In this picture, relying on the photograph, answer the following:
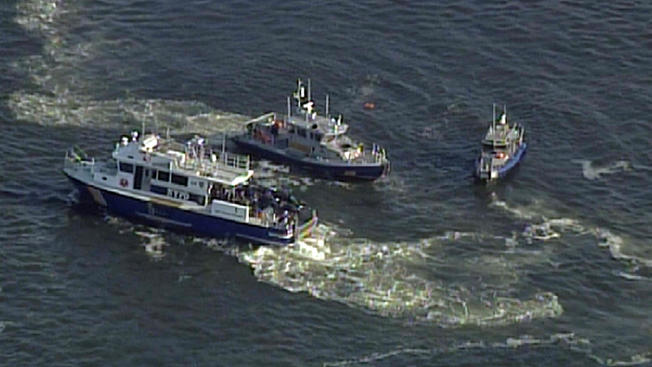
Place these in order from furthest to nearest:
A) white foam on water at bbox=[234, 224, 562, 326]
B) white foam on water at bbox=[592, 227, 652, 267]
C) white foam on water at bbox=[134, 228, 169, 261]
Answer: white foam on water at bbox=[134, 228, 169, 261]
white foam on water at bbox=[592, 227, 652, 267]
white foam on water at bbox=[234, 224, 562, 326]

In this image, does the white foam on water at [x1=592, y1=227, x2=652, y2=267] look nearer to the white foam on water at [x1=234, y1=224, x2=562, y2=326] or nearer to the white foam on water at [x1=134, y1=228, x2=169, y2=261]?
the white foam on water at [x1=234, y1=224, x2=562, y2=326]

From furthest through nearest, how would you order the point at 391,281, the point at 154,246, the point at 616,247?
1. the point at 154,246
2. the point at 616,247
3. the point at 391,281

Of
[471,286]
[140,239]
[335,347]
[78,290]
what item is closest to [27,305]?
[78,290]

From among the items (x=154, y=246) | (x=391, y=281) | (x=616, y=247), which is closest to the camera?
(x=391, y=281)

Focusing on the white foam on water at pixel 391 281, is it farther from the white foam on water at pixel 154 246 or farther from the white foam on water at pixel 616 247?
the white foam on water at pixel 616 247

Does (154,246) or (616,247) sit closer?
(616,247)

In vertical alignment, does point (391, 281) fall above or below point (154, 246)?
above

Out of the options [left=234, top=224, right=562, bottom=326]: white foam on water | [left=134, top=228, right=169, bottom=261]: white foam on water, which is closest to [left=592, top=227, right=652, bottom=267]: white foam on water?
[left=234, top=224, right=562, bottom=326]: white foam on water

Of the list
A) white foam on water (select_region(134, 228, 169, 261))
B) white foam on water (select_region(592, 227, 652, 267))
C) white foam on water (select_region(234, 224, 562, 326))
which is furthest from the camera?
white foam on water (select_region(134, 228, 169, 261))

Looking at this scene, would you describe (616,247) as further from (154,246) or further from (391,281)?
(154,246)

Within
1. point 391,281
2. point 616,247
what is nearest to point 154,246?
point 391,281

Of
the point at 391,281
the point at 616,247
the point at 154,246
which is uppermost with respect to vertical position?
the point at 616,247
